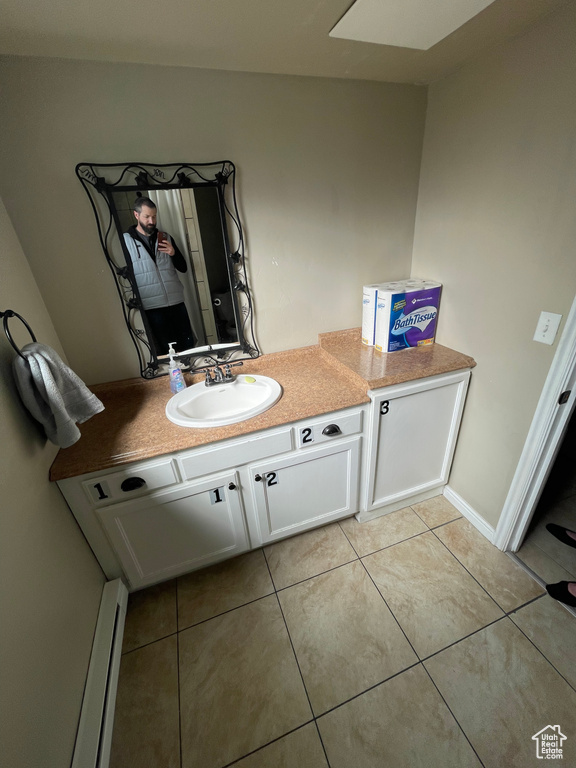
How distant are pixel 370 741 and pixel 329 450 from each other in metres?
0.94

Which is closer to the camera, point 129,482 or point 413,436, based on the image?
point 129,482

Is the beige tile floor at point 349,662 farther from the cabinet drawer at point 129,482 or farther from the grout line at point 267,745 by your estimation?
the cabinet drawer at point 129,482

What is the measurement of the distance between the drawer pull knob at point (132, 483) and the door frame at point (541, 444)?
1.53 meters

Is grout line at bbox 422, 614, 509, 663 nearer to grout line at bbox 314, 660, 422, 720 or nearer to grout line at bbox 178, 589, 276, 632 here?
grout line at bbox 314, 660, 422, 720

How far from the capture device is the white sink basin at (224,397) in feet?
4.62

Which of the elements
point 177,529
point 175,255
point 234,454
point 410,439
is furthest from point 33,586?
point 410,439

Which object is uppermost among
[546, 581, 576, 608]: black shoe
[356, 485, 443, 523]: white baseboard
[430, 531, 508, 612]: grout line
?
[356, 485, 443, 523]: white baseboard

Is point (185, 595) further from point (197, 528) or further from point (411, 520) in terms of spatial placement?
point (411, 520)

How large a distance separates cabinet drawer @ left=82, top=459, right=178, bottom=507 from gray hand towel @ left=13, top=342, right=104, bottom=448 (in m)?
0.21

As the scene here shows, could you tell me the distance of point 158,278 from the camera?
4.58ft

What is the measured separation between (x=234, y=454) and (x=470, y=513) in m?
1.32

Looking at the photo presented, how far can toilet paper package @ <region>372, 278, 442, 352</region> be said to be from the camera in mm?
1532

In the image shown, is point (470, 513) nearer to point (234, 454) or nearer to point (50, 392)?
point (234, 454)

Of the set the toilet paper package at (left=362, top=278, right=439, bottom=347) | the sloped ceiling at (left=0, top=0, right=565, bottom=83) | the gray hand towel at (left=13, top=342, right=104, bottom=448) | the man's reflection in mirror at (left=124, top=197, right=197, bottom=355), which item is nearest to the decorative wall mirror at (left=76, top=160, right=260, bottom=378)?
the man's reflection in mirror at (left=124, top=197, right=197, bottom=355)
